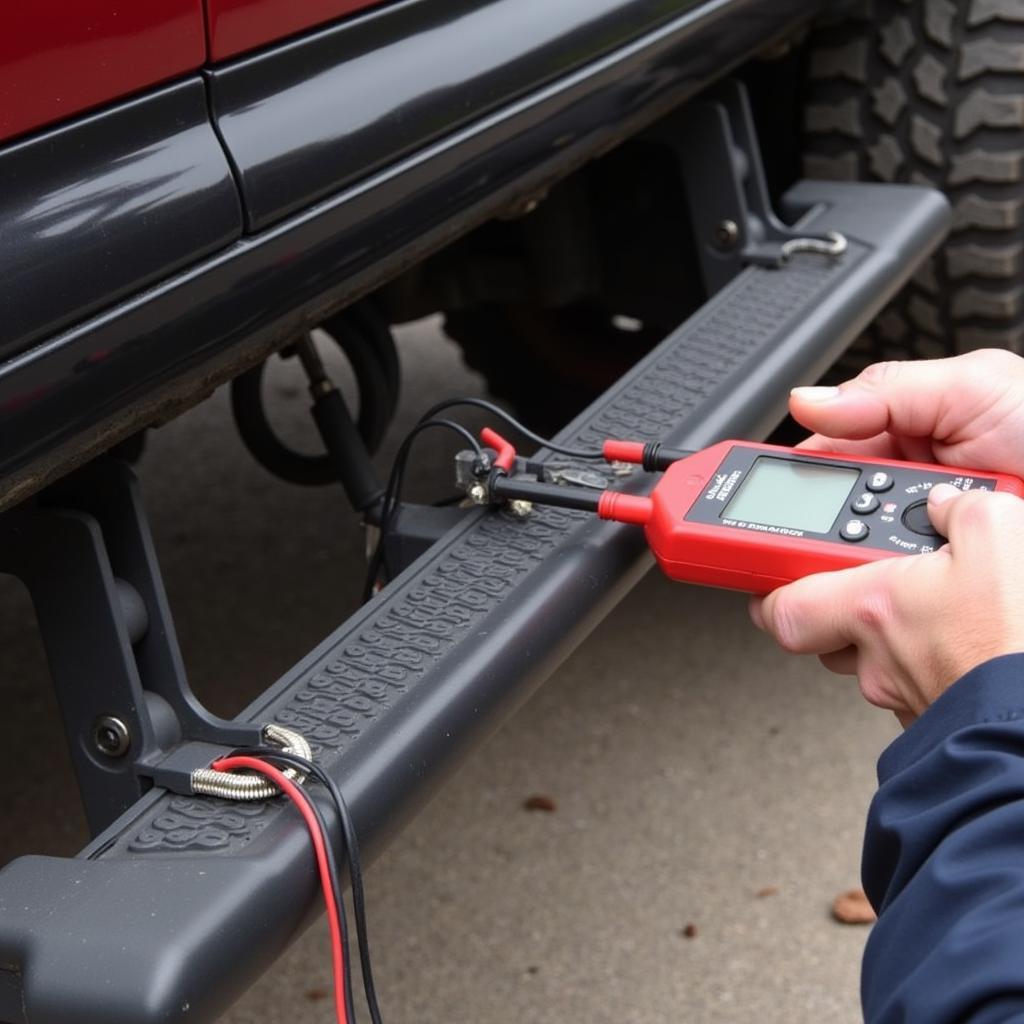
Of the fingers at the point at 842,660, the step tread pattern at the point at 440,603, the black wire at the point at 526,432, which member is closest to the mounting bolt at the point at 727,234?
the step tread pattern at the point at 440,603

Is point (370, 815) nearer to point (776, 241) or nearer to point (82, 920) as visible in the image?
point (82, 920)

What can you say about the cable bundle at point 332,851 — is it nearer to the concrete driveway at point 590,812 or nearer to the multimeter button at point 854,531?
the multimeter button at point 854,531

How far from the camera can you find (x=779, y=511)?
1.22 m

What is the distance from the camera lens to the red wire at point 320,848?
964mm

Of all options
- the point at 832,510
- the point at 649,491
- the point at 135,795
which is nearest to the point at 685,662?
the point at 649,491

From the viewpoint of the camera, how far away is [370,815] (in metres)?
1.06

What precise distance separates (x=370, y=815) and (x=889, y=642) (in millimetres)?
365

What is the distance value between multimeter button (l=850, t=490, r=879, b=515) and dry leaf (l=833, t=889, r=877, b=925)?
79 cm

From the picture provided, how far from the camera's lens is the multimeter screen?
1.20 meters

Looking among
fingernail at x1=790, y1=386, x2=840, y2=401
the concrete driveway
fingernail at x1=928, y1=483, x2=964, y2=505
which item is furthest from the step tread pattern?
the concrete driveway

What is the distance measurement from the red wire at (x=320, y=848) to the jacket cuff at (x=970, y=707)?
1.17ft

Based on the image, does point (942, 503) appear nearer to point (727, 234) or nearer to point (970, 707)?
point (970, 707)

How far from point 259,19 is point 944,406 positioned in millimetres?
615

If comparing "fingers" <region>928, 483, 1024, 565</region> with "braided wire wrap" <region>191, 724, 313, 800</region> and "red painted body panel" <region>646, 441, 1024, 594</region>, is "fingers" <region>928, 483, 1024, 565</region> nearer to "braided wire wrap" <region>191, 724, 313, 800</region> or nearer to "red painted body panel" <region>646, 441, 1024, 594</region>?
"red painted body panel" <region>646, 441, 1024, 594</region>
